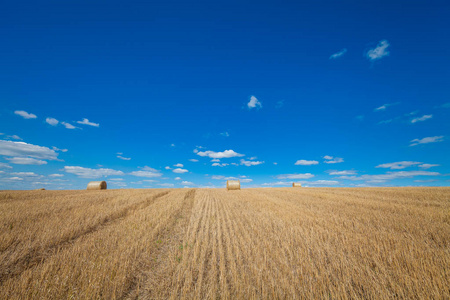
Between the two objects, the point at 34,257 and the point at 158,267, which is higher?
the point at 34,257

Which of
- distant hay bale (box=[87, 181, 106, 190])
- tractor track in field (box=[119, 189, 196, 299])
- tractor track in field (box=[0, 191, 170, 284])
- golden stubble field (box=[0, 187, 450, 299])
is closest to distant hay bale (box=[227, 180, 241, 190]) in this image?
distant hay bale (box=[87, 181, 106, 190])

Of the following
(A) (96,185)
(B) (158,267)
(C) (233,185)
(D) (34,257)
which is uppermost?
(A) (96,185)

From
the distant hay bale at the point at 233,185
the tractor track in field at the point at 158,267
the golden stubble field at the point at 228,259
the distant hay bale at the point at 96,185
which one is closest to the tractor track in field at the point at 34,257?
the golden stubble field at the point at 228,259

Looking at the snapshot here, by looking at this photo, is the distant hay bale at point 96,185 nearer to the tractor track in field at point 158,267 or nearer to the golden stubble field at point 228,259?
the golden stubble field at point 228,259

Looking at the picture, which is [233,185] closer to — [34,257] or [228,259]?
[228,259]

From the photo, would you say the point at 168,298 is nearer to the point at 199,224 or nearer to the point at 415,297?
the point at 415,297

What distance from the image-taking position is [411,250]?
15.8 ft

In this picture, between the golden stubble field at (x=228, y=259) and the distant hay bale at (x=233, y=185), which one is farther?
the distant hay bale at (x=233, y=185)

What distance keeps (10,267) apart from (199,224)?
5.64m

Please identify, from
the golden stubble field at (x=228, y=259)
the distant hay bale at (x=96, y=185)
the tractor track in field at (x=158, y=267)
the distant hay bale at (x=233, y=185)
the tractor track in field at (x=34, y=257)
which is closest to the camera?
the golden stubble field at (x=228, y=259)

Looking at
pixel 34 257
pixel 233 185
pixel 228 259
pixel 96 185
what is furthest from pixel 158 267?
pixel 96 185

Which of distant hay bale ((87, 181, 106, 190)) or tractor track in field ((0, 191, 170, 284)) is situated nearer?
tractor track in field ((0, 191, 170, 284))

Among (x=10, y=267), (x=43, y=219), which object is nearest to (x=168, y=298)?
(x=10, y=267)

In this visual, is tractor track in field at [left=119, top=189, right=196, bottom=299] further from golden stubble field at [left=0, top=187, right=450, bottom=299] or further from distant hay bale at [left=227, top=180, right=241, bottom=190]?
distant hay bale at [left=227, top=180, right=241, bottom=190]
